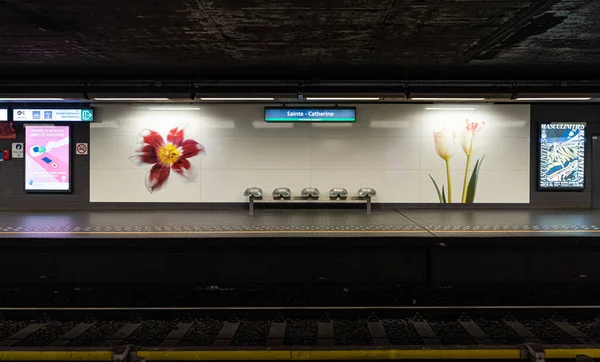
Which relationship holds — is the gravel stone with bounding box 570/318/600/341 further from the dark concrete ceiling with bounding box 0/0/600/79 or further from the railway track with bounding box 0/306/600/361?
the dark concrete ceiling with bounding box 0/0/600/79

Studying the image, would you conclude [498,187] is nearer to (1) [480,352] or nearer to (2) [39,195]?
(1) [480,352]

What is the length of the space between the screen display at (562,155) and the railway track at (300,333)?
4.49m

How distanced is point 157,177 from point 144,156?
516mm

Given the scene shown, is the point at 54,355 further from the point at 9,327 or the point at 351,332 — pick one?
the point at 351,332

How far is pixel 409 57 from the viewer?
6.03m

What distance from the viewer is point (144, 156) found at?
27.6 feet

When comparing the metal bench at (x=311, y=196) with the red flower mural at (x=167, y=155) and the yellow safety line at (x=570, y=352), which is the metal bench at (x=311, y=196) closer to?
the red flower mural at (x=167, y=155)

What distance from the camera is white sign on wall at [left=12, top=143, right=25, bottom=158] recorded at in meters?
8.37

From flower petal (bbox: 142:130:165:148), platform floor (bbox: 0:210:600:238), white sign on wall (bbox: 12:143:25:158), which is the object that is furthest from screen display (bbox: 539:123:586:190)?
white sign on wall (bbox: 12:143:25:158)

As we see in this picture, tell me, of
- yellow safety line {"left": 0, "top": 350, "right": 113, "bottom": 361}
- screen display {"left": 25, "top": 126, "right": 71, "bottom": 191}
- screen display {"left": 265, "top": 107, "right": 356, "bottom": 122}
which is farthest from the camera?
screen display {"left": 25, "top": 126, "right": 71, "bottom": 191}

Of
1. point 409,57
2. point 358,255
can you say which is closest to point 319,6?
point 409,57

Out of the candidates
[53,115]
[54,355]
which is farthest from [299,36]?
[53,115]

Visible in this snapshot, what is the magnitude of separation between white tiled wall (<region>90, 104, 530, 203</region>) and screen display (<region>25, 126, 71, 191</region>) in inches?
23.1

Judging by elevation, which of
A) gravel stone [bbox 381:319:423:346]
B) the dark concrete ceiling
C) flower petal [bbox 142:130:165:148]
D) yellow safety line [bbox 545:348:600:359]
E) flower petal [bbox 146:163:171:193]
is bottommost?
gravel stone [bbox 381:319:423:346]
